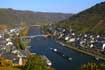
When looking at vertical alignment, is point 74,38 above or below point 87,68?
below

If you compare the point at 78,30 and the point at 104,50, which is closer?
the point at 104,50

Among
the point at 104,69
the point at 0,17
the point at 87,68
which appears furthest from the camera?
the point at 0,17

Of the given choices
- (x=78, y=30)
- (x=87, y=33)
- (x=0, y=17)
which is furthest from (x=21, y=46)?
(x=0, y=17)

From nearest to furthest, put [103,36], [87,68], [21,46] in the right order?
[87,68]
[21,46]
[103,36]

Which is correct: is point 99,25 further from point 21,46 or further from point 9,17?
point 9,17

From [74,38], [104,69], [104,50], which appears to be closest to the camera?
[104,69]

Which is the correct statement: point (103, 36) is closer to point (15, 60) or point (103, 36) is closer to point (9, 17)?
point (15, 60)

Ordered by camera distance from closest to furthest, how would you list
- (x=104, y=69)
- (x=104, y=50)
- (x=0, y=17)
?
1. (x=104, y=69)
2. (x=104, y=50)
3. (x=0, y=17)

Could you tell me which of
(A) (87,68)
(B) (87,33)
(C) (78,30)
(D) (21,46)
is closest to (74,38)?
(B) (87,33)

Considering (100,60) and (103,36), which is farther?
(103,36)
